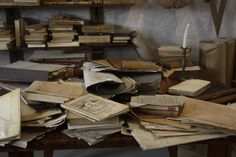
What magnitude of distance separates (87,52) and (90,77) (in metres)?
1.27

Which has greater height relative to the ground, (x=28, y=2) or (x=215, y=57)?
(x=28, y=2)

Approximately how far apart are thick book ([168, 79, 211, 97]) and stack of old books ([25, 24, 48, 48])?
4.12 ft

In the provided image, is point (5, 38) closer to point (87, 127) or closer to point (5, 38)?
point (5, 38)

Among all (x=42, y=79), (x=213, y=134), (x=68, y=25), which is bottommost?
(x=213, y=134)

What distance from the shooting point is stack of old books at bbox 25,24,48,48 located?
2358 mm

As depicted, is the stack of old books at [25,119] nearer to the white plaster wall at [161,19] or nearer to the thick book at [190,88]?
the thick book at [190,88]

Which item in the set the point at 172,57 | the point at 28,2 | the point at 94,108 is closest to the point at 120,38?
the point at 172,57

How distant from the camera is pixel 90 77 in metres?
1.34

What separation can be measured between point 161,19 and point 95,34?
58 centimetres

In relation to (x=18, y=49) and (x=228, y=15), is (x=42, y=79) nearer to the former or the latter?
(x=18, y=49)

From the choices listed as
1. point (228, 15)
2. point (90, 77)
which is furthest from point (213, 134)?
point (228, 15)

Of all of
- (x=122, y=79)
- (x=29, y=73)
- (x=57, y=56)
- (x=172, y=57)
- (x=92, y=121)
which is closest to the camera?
(x=92, y=121)

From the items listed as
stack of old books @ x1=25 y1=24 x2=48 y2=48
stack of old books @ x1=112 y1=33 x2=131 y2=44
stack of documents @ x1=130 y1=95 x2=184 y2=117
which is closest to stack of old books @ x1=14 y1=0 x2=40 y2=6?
stack of old books @ x1=25 y1=24 x2=48 y2=48

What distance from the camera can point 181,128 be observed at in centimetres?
104
